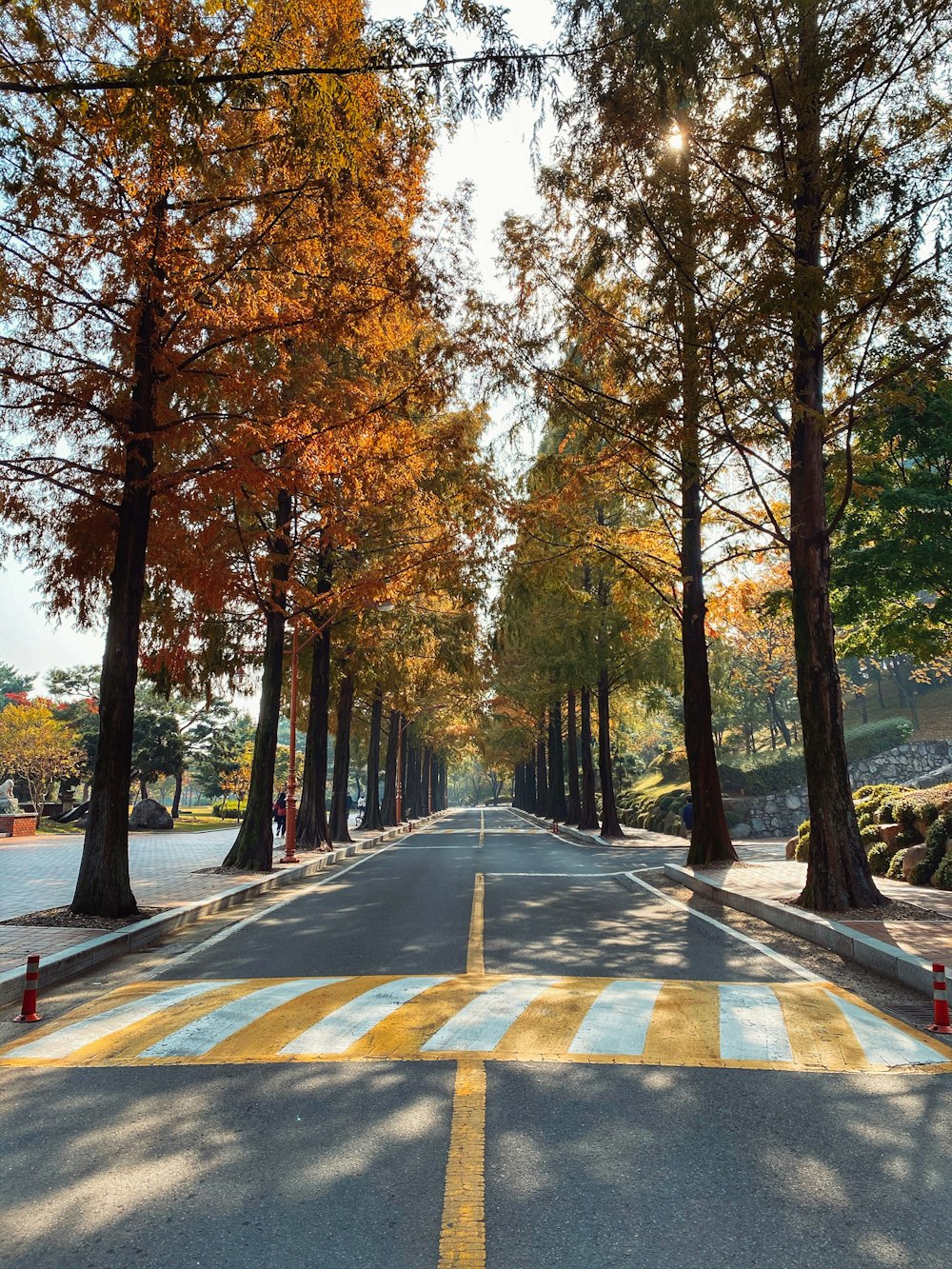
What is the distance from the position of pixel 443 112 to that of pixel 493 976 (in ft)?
22.2

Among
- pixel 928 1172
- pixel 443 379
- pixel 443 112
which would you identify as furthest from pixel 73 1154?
pixel 443 379

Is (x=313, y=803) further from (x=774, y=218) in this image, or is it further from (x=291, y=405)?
(x=774, y=218)

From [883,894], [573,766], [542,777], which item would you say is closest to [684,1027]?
[883,894]

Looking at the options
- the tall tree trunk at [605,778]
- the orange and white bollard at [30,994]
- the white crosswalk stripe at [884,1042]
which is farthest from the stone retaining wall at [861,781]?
the orange and white bollard at [30,994]

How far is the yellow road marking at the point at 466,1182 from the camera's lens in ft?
9.13

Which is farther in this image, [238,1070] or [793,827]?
[793,827]

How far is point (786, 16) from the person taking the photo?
10086 mm

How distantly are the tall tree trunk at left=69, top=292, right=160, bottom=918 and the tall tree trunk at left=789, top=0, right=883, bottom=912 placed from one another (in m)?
7.76

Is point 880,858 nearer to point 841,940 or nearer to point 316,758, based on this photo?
point 841,940

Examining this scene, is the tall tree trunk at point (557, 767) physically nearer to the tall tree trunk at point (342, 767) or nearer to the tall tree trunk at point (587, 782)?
the tall tree trunk at point (587, 782)

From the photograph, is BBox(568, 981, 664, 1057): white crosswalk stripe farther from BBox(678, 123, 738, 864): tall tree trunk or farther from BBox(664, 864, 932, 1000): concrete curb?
BBox(678, 123, 738, 864): tall tree trunk

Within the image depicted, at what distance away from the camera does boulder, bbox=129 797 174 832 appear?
40.1m

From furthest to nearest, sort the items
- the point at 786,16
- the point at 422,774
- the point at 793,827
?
the point at 422,774 < the point at 793,827 < the point at 786,16

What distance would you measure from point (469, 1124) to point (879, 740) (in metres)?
37.6
